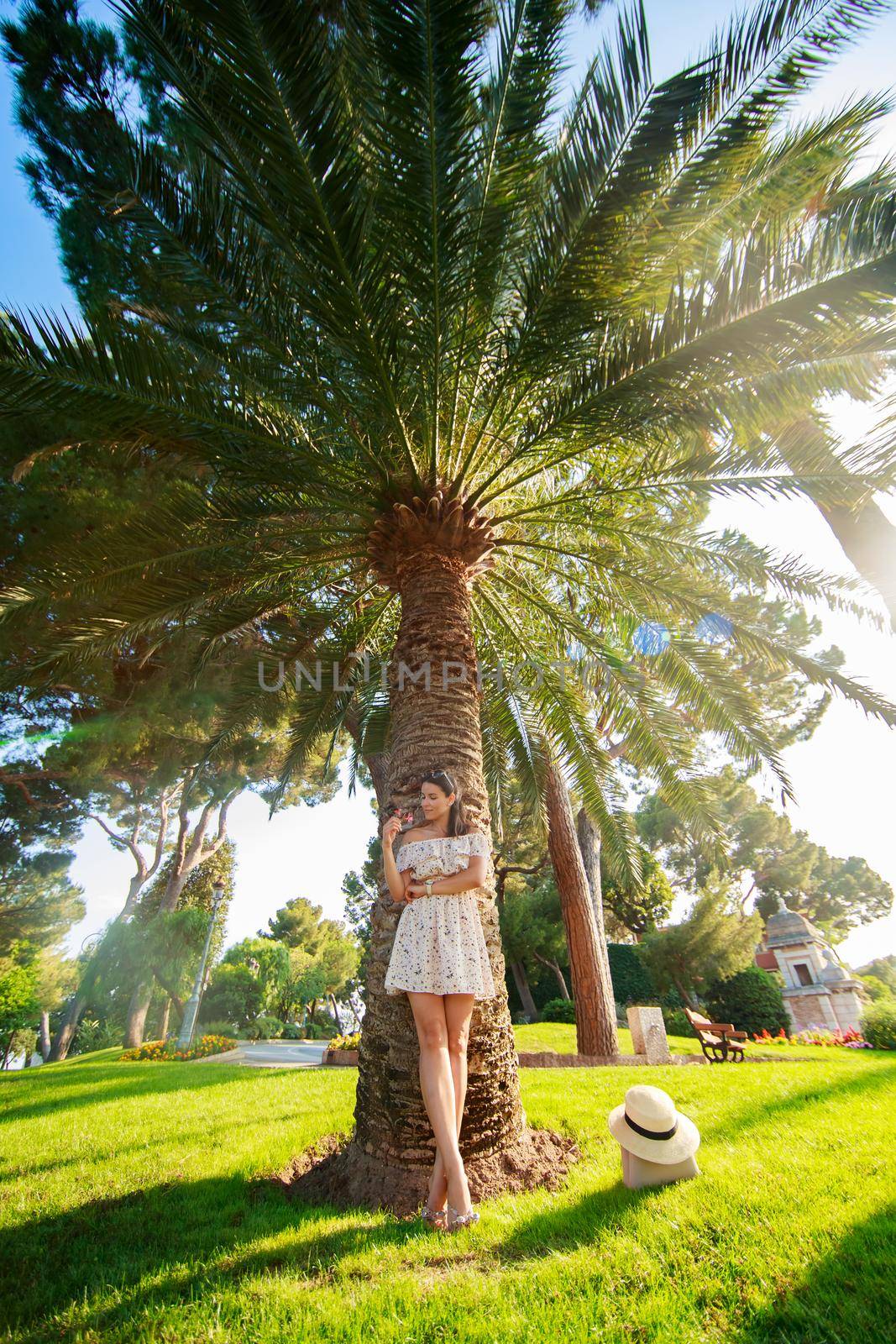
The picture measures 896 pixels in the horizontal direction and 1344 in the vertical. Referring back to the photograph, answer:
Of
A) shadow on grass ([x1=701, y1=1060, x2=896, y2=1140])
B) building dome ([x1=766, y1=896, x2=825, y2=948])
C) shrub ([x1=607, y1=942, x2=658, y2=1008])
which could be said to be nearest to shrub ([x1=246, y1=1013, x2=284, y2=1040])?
shrub ([x1=607, y1=942, x2=658, y2=1008])

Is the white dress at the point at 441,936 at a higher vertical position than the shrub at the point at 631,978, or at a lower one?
lower

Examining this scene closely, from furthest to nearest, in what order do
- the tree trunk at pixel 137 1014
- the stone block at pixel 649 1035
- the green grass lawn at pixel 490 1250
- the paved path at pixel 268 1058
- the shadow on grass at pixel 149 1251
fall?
1. the tree trunk at pixel 137 1014
2. the paved path at pixel 268 1058
3. the stone block at pixel 649 1035
4. the shadow on grass at pixel 149 1251
5. the green grass lawn at pixel 490 1250

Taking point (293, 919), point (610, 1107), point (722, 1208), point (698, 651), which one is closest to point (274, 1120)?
point (610, 1107)

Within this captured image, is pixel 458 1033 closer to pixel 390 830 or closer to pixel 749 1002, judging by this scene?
pixel 390 830

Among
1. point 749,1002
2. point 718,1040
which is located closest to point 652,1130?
point 718,1040

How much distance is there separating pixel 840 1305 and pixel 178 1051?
16712 mm

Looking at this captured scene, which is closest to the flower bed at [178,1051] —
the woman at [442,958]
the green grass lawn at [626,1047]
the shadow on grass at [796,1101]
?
the green grass lawn at [626,1047]

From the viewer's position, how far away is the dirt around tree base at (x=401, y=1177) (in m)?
3.29

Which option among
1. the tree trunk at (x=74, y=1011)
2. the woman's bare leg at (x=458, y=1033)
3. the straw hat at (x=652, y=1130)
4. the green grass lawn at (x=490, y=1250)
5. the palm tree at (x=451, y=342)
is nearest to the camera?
the green grass lawn at (x=490, y=1250)

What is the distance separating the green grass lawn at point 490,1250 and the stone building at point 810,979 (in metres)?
21.6

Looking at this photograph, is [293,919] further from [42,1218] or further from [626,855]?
[42,1218]

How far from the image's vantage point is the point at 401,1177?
338 cm

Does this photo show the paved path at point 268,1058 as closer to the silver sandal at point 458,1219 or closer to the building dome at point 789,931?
the silver sandal at point 458,1219

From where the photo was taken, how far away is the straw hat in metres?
2.97
